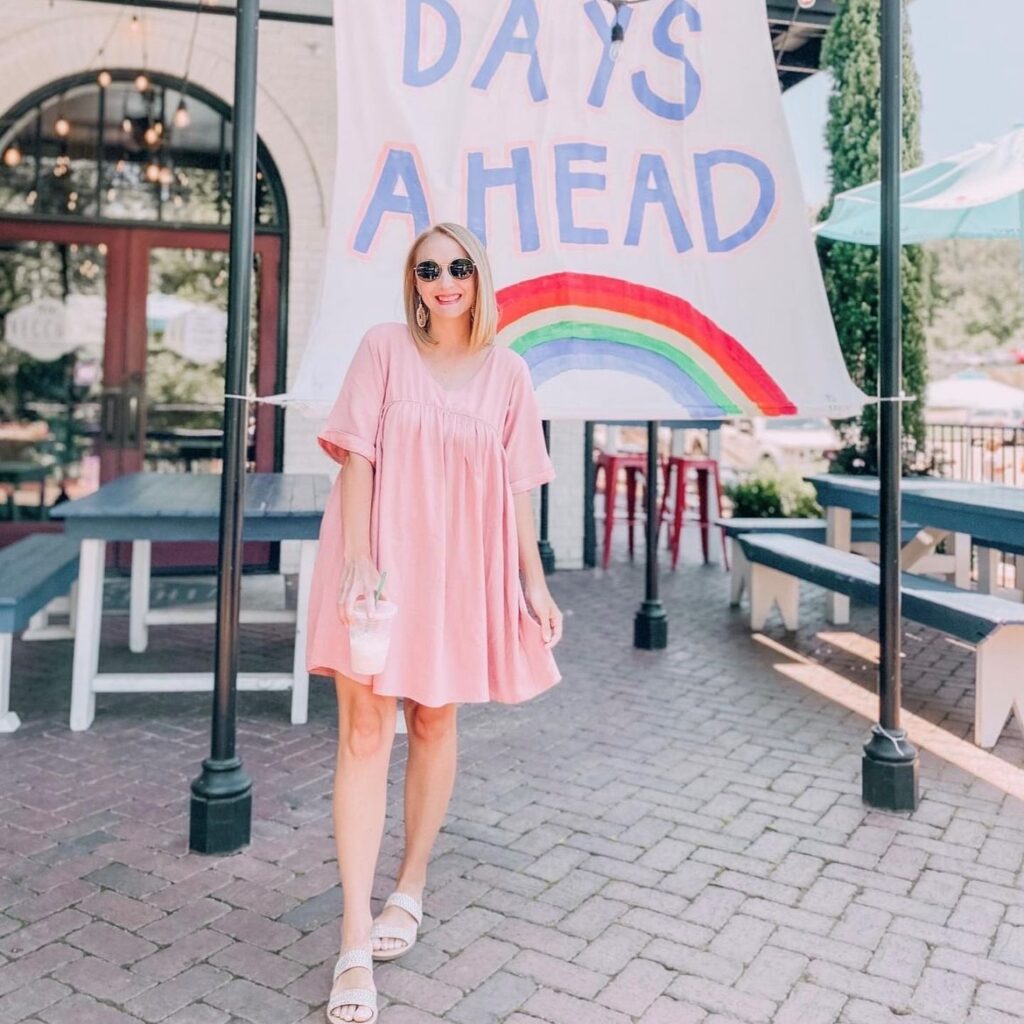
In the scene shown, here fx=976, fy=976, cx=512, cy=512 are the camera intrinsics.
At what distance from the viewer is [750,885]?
283 centimetres

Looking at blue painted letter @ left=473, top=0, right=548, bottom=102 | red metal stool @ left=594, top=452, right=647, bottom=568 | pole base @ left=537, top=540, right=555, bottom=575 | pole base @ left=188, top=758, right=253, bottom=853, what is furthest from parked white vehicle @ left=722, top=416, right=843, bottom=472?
pole base @ left=188, top=758, right=253, bottom=853

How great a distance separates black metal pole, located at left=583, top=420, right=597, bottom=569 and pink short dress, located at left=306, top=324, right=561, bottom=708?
20.2ft

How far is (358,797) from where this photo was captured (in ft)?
7.40

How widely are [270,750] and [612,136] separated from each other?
106 inches

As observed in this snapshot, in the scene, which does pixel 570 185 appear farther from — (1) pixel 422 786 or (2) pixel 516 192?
(1) pixel 422 786

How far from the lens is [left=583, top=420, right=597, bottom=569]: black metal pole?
845 cm

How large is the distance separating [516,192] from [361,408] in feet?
4.66

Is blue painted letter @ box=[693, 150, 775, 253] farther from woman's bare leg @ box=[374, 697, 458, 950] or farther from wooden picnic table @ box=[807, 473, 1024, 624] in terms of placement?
wooden picnic table @ box=[807, 473, 1024, 624]

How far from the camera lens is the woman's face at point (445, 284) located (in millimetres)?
2273

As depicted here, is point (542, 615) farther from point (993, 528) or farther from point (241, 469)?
point (993, 528)

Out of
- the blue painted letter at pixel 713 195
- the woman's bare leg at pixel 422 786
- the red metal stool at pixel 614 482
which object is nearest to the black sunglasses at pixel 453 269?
the woman's bare leg at pixel 422 786

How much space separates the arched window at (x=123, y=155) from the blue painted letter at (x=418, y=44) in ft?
14.8

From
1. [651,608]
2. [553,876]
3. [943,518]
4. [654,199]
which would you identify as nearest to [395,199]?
[654,199]

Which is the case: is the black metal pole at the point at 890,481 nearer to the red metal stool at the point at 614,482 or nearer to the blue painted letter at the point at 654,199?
the blue painted letter at the point at 654,199
